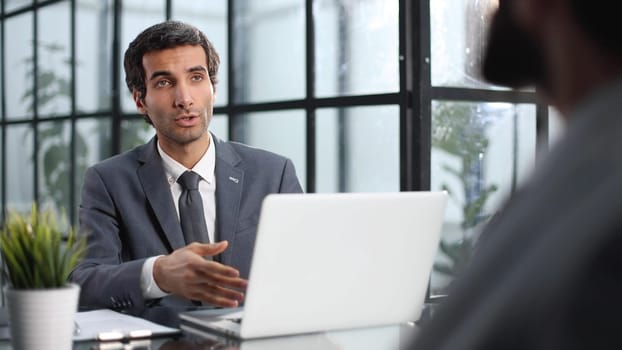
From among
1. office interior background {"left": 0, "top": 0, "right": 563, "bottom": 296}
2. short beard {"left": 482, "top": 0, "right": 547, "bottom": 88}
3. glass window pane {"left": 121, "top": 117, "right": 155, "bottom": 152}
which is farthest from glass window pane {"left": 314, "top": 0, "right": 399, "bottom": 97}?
short beard {"left": 482, "top": 0, "right": 547, "bottom": 88}

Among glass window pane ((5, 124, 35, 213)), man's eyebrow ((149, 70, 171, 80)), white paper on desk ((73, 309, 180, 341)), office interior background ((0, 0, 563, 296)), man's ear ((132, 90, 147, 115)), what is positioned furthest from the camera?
glass window pane ((5, 124, 35, 213))

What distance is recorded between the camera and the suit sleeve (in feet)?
7.13

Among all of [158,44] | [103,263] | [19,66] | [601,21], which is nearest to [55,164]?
[19,66]

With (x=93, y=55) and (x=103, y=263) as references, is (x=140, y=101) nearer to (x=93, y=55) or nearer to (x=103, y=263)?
(x=103, y=263)

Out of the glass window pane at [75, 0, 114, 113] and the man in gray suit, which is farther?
the glass window pane at [75, 0, 114, 113]

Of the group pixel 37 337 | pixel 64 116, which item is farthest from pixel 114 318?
pixel 64 116

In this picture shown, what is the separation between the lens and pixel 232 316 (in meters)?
1.91

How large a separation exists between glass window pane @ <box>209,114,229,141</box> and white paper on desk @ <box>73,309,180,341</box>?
264 centimetres

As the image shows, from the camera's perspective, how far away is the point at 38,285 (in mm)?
1547

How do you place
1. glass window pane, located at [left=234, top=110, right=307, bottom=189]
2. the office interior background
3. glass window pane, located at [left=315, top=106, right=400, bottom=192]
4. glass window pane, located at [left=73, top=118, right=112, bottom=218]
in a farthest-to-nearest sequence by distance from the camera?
glass window pane, located at [left=73, top=118, right=112, bottom=218] < glass window pane, located at [left=234, top=110, right=307, bottom=189] < glass window pane, located at [left=315, top=106, right=400, bottom=192] < the office interior background

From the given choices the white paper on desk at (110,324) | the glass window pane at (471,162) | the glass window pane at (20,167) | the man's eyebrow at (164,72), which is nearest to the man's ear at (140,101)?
the man's eyebrow at (164,72)

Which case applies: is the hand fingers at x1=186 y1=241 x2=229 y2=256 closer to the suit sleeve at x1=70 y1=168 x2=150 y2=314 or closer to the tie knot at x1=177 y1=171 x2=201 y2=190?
the suit sleeve at x1=70 y1=168 x2=150 y2=314

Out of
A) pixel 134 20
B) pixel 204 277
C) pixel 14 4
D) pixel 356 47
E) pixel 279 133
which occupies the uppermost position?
pixel 14 4

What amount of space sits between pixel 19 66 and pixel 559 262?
702cm
